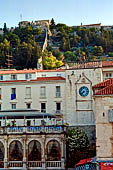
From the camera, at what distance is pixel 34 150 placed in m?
45.2

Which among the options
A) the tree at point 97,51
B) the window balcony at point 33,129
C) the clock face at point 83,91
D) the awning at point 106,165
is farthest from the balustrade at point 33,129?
the tree at point 97,51

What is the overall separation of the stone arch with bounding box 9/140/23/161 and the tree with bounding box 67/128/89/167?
19.2ft

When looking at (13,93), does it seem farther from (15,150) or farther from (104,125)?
(104,125)

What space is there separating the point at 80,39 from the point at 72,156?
151671mm

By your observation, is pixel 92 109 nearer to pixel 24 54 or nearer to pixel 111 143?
pixel 111 143

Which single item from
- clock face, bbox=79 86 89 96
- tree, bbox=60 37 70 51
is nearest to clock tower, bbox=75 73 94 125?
clock face, bbox=79 86 89 96

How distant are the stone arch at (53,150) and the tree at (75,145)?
1.28 meters

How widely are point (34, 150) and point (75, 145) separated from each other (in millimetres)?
5024

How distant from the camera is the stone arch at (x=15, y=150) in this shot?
148 feet

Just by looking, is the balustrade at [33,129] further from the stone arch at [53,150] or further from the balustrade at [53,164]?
A: the balustrade at [53,164]

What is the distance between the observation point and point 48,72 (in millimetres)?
56562

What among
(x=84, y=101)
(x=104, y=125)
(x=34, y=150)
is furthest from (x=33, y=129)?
(x=104, y=125)

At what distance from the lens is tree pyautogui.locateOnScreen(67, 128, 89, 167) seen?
4491 cm

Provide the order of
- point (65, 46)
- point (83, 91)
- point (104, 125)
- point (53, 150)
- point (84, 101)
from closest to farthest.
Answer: point (104, 125), point (53, 150), point (84, 101), point (83, 91), point (65, 46)
